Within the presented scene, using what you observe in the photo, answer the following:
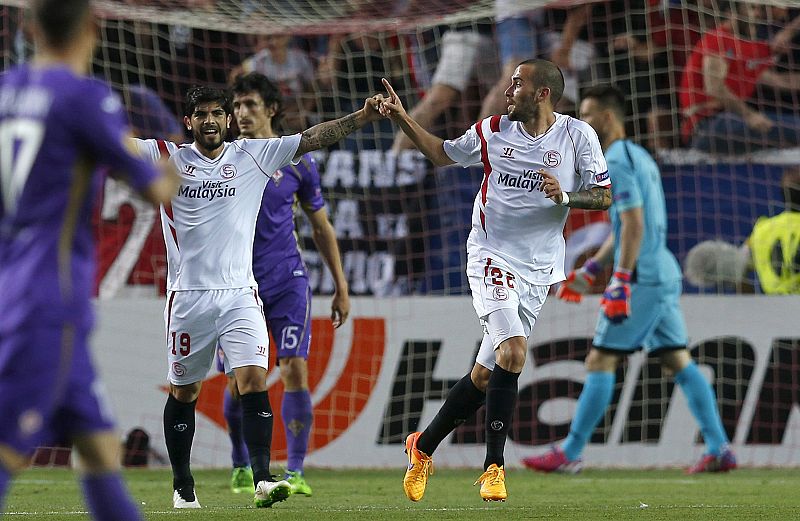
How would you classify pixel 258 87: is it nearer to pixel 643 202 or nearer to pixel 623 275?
pixel 623 275

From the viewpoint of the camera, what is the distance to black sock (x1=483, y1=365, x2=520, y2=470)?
21.8 ft

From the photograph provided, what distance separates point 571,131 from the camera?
6.93 meters

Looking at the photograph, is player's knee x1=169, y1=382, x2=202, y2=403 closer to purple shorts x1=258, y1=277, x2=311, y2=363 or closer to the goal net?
purple shorts x1=258, y1=277, x2=311, y2=363

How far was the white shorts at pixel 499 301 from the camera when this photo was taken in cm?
673

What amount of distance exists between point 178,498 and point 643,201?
4.21m

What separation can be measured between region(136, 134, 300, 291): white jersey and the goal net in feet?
10.8

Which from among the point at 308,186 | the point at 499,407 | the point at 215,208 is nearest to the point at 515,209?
the point at 499,407

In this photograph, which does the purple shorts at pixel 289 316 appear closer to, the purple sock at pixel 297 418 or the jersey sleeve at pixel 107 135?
the purple sock at pixel 297 418

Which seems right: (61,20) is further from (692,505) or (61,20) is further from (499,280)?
(692,505)

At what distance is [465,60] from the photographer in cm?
1180

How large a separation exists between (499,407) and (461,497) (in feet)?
3.31

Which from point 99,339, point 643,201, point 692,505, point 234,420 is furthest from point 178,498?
point 643,201

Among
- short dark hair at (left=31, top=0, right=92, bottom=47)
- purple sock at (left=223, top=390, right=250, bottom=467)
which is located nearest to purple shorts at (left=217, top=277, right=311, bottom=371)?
purple sock at (left=223, top=390, right=250, bottom=467)

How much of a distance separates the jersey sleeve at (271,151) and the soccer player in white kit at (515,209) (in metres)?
0.61
